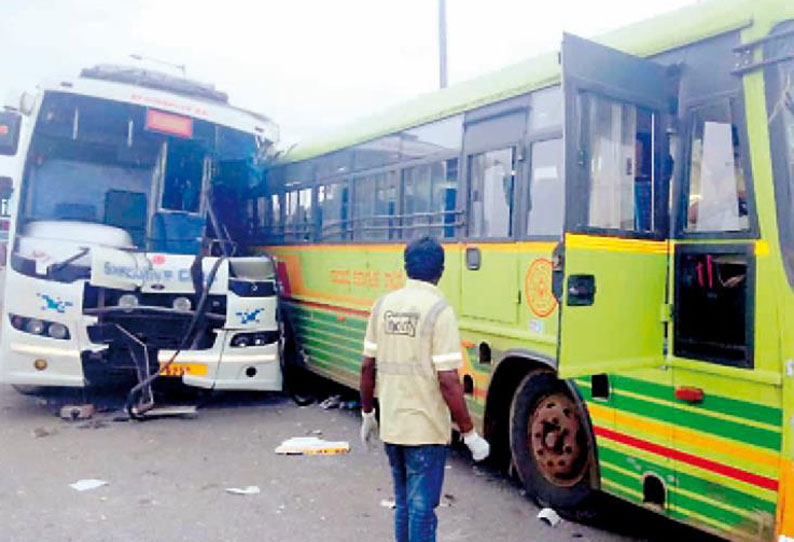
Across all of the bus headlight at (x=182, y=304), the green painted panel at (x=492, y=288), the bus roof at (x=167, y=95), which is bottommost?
the bus headlight at (x=182, y=304)

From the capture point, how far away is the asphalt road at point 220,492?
4352 mm

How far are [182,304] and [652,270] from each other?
495 cm

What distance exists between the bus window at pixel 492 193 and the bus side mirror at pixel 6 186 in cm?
548

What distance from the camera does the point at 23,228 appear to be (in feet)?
23.9

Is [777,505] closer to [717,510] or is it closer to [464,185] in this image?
[717,510]

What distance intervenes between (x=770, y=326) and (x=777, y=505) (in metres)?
0.80

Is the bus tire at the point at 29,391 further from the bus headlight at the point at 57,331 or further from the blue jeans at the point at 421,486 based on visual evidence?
the blue jeans at the point at 421,486

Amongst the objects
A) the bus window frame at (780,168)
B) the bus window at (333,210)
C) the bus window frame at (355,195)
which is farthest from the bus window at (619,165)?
the bus window at (333,210)

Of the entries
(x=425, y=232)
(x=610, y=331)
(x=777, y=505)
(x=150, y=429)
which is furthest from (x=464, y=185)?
(x=150, y=429)

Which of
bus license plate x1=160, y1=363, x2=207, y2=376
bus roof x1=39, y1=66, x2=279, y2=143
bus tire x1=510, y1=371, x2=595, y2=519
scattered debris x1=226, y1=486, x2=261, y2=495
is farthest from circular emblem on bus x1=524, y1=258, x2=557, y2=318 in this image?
bus roof x1=39, y1=66, x2=279, y2=143

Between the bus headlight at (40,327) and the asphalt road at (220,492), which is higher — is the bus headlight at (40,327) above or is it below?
above

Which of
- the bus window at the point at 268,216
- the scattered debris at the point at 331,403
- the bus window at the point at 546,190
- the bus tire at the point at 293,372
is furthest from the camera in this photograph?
the bus window at the point at 268,216

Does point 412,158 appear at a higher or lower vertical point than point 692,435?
higher

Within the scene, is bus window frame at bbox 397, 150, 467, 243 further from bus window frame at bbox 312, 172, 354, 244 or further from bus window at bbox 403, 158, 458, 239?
bus window frame at bbox 312, 172, 354, 244
